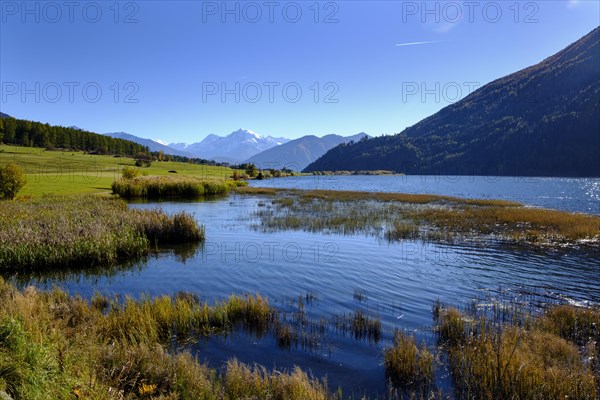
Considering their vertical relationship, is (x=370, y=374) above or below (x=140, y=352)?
below

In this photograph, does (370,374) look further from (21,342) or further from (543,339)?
(21,342)

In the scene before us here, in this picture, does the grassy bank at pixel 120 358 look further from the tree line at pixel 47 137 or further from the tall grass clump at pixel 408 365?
the tree line at pixel 47 137

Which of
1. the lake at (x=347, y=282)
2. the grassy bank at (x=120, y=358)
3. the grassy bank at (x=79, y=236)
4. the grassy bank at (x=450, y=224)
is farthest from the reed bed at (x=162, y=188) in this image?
the grassy bank at (x=120, y=358)

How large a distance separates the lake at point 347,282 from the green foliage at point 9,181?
1255 inches

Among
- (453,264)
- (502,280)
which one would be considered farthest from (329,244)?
(502,280)

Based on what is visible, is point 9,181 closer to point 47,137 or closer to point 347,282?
point 347,282

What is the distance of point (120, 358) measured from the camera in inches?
309

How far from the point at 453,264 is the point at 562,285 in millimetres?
5118

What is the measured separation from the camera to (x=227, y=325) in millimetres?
11609

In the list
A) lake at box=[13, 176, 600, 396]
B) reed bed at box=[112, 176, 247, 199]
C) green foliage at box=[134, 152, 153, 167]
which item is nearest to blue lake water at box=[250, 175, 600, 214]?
reed bed at box=[112, 176, 247, 199]

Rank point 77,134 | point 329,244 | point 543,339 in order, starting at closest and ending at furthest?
point 543,339 → point 329,244 → point 77,134

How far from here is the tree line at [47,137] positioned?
462 feet

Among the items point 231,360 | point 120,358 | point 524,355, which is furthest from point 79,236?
point 524,355

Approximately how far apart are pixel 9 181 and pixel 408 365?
5018 centimetres
